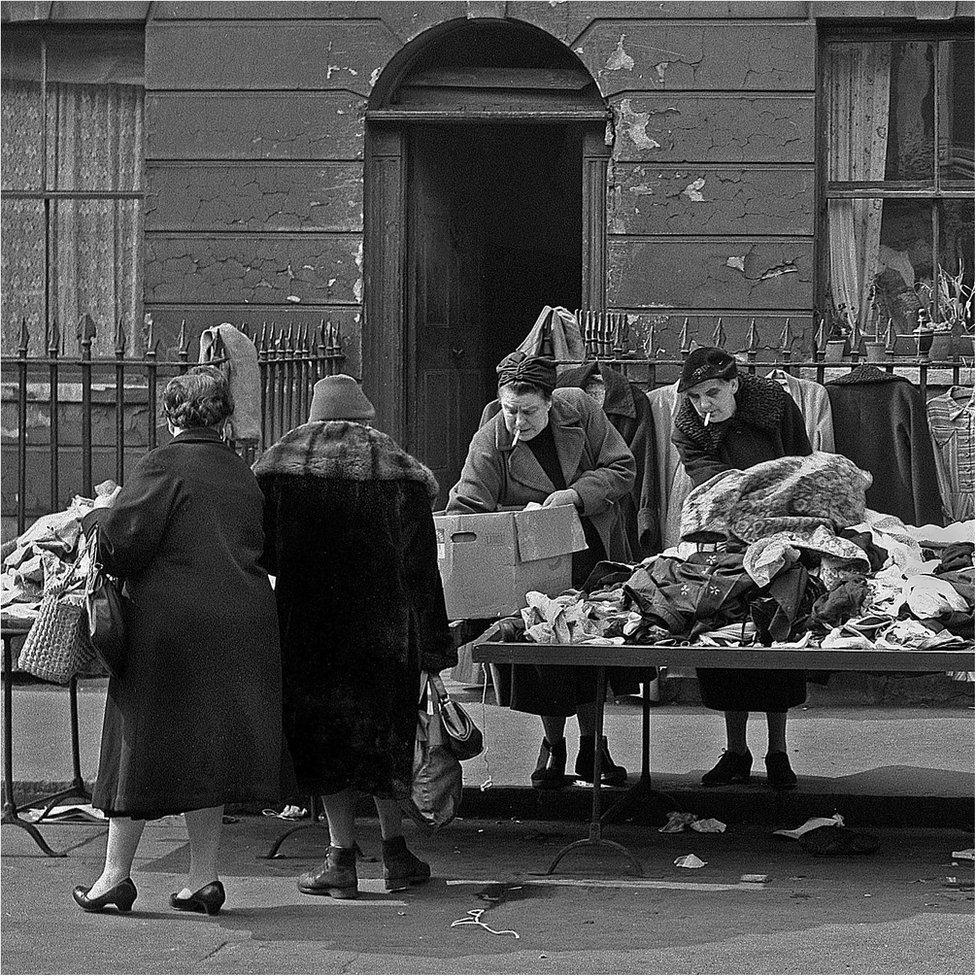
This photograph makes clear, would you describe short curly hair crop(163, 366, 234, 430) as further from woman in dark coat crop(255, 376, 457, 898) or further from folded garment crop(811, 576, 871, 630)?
folded garment crop(811, 576, 871, 630)

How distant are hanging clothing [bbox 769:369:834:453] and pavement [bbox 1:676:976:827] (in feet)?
5.30

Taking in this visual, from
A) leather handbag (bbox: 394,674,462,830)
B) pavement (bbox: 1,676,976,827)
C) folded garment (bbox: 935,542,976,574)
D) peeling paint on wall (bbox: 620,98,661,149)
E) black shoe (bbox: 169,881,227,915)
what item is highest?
peeling paint on wall (bbox: 620,98,661,149)

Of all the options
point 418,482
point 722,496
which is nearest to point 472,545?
point 418,482

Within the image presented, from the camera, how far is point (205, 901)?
19.2 feet

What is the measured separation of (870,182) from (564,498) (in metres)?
5.20

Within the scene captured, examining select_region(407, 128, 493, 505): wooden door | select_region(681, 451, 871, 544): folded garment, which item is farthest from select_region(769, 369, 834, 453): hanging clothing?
select_region(407, 128, 493, 505): wooden door

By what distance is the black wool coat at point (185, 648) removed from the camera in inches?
225

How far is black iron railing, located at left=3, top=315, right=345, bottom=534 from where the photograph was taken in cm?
1020

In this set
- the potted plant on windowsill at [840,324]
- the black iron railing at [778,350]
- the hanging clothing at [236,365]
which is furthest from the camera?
the potted plant on windowsill at [840,324]

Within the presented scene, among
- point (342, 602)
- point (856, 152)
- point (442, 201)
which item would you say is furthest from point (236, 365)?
point (856, 152)

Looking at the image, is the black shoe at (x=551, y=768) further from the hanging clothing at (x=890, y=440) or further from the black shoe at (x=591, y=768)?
the hanging clothing at (x=890, y=440)

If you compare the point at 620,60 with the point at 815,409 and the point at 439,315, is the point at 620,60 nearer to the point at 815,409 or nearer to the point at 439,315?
the point at 439,315

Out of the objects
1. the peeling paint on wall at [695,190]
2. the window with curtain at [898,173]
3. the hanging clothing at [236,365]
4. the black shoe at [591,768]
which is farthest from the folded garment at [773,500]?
the window with curtain at [898,173]

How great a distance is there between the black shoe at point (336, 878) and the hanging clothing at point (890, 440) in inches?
170
